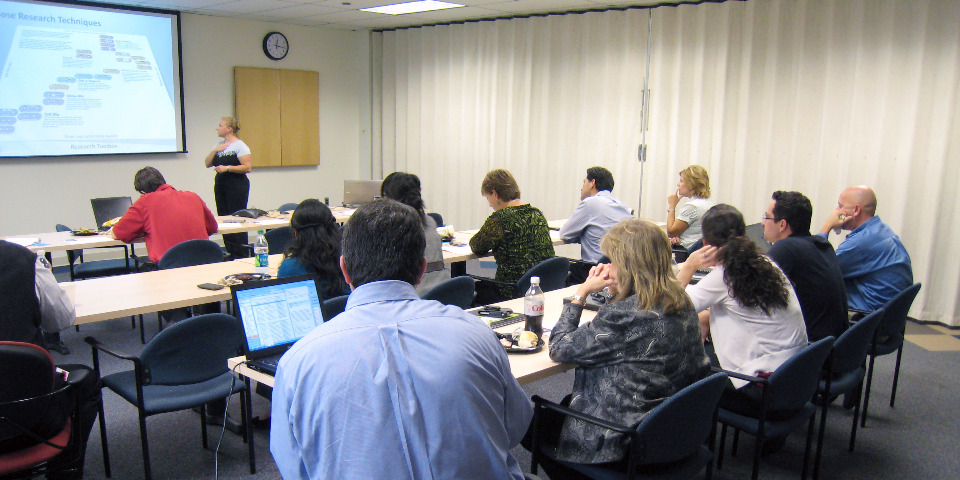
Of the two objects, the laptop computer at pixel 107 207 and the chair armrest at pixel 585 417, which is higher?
the laptop computer at pixel 107 207

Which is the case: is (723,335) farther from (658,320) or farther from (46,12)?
(46,12)

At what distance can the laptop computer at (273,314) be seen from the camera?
2557mm

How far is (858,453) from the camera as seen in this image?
138 inches

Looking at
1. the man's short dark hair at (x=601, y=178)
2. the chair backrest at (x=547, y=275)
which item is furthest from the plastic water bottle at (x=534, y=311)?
the man's short dark hair at (x=601, y=178)

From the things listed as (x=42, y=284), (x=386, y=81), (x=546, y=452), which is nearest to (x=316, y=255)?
(x=42, y=284)

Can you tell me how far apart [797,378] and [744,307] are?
349 millimetres

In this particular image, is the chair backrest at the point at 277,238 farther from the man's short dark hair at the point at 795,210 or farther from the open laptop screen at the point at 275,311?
the man's short dark hair at the point at 795,210

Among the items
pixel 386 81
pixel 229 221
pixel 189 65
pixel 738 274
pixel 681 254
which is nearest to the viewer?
pixel 738 274

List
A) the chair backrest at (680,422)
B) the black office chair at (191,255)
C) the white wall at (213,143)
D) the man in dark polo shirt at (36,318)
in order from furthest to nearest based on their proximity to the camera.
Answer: the white wall at (213,143) < the black office chair at (191,255) < the man in dark polo shirt at (36,318) < the chair backrest at (680,422)

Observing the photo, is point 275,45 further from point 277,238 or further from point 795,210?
point 795,210

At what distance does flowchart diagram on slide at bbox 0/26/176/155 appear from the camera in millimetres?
6898

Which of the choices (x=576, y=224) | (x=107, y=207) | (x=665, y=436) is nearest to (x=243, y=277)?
(x=576, y=224)

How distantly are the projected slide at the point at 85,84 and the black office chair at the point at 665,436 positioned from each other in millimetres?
6775

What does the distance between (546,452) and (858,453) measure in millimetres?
1966
